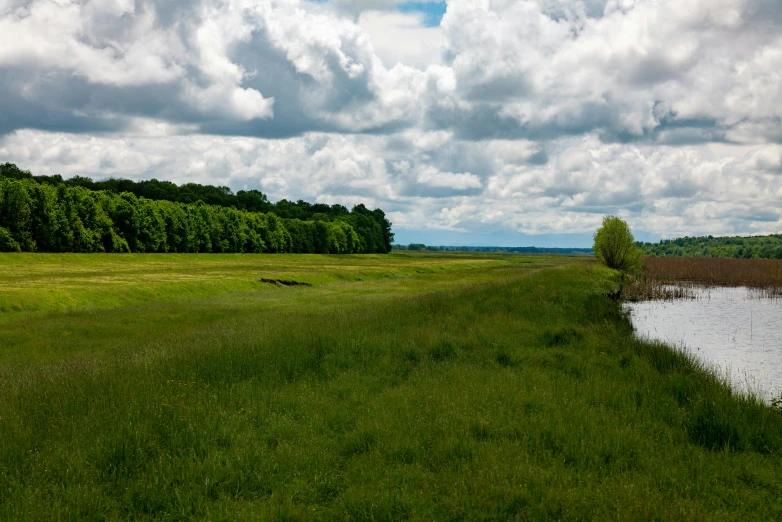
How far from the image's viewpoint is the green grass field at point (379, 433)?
7.38 metres

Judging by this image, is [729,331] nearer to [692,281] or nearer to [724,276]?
[692,281]

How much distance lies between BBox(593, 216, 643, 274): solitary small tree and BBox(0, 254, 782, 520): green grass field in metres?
60.8

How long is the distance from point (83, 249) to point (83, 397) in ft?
256

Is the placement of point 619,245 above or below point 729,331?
above

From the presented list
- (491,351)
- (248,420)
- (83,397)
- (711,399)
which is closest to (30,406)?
(83,397)

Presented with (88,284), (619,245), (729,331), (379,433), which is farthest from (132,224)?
(379,433)

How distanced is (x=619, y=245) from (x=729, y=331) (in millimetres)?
49744

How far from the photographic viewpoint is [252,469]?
8.37 metres

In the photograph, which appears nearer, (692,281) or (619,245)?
(692,281)

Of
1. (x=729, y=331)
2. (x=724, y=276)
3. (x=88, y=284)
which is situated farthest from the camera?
(x=724, y=276)

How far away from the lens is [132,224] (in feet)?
298

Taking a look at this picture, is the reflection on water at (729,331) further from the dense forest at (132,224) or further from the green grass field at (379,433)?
the dense forest at (132,224)

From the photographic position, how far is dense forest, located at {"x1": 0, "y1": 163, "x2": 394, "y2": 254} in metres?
73.2

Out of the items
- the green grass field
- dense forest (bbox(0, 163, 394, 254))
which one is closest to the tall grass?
the green grass field
